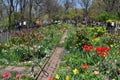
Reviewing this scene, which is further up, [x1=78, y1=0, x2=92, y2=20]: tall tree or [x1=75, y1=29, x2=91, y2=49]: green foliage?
[x1=78, y1=0, x2=92, y2=20]: tall tree

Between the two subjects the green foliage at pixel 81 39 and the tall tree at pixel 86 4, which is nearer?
the green foliage at pixel 81 39

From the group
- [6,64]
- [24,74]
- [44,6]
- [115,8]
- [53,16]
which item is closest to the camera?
[24,74]

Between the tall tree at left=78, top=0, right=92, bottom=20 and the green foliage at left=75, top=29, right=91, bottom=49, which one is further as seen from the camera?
the tall tree at left=78, top=0, right=92, bottom=20

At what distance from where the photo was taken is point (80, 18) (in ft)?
308

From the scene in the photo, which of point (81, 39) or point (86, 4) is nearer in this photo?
point (81, 39)

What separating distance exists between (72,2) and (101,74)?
91.5 meters

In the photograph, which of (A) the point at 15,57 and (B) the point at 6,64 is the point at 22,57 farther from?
(B) the point at 6,64

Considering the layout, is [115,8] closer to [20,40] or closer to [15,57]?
[20,40]

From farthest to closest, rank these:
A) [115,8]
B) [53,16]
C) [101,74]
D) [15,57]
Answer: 1. [53,16]
2. [115,8]
3. [15,57]
4. [101,74]

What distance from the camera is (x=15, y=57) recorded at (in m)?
13.9

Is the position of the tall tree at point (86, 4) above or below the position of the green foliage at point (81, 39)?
above

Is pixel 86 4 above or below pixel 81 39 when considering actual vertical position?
above

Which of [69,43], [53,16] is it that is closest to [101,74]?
[69,43]

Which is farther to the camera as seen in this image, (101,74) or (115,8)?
(115,8)
